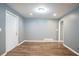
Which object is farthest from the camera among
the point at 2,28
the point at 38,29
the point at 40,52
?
the point at 38,29

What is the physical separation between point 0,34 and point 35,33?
5.10m

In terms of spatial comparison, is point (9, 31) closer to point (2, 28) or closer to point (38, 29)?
point (2, 28)

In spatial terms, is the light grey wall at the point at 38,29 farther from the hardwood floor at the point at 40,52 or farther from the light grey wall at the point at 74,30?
the light grey wall at the point at 74,30

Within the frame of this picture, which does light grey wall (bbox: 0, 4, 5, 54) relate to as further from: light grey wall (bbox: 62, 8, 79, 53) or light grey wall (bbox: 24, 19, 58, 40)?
light grey wall (bbox: 24, 19, 58, 40)

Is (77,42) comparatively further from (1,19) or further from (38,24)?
(38,24)

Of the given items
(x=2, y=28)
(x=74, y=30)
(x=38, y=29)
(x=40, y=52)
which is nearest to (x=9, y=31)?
(x=2, y=28)

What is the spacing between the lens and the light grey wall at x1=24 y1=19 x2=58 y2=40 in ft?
28.0

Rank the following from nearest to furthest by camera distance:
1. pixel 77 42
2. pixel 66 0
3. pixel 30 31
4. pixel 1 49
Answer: pixel 66 0 → pixel 1 49 → pixel 77 42 → pixel 30 31

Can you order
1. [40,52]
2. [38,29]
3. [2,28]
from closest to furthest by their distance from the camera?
1. [2,28]
2. [40,52]
3. [38,29]

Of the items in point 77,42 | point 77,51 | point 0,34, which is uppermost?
point 0,34

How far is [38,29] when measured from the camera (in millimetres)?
8578

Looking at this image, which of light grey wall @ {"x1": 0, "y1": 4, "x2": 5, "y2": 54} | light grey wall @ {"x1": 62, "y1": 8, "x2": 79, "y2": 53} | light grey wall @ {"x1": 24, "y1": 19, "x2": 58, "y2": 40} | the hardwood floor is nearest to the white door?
the hardwood floor

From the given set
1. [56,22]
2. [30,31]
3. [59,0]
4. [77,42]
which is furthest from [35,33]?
[59,0]

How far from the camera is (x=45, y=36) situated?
28.2ft
